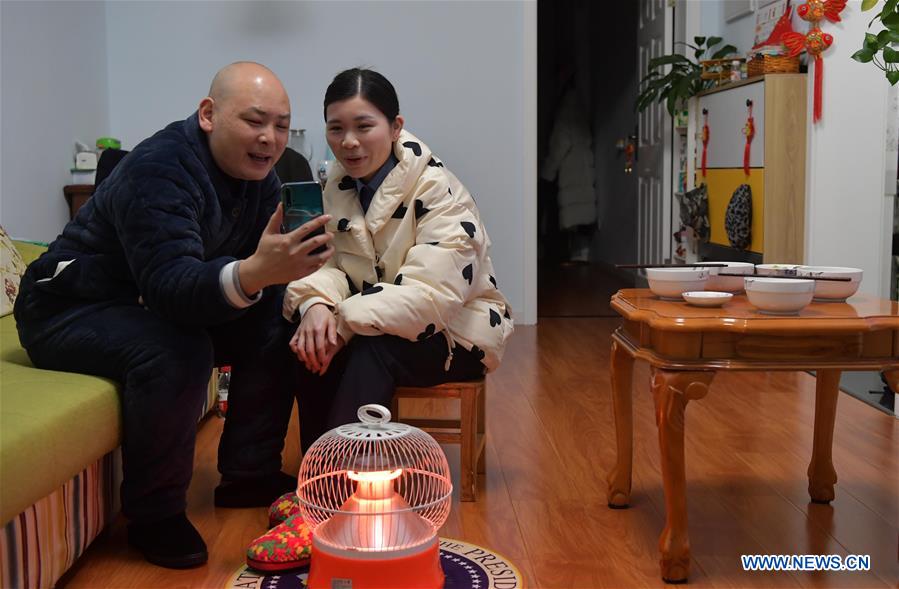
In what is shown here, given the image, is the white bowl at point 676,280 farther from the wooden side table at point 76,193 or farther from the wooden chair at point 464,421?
the wooden side table at point 76,193

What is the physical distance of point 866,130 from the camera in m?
3.67

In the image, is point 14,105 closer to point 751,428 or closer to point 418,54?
point 418,54

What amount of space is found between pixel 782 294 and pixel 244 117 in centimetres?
114

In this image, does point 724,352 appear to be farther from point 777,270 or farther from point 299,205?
point 299,205

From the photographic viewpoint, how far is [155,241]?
1.82 metres

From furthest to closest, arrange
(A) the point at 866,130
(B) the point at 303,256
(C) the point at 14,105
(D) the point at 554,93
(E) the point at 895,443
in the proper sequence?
(D) the point at 554,93 → (C) the point at 14,105 → (A) the point at 866,130 → (E) the point at 895,443 → (B) the point at 303,256

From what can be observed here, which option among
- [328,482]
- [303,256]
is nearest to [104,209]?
[303,256]

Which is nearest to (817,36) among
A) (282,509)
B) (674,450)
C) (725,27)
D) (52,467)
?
(725,27)

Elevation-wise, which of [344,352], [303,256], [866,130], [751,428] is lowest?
[751,428]

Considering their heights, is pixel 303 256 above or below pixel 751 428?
above

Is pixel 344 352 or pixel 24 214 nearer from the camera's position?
pixel 344 352

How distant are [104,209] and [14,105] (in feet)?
7.97

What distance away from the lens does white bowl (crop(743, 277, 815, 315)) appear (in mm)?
1806

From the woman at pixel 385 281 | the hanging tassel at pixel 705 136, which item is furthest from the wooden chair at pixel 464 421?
the hanging tassel at pixel 705 136
